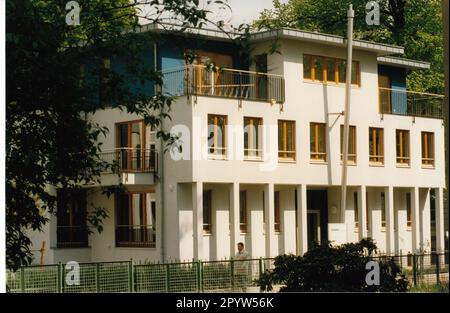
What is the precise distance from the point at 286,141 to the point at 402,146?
869 mm

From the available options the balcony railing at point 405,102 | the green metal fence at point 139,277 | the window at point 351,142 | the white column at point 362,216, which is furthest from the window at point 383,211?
the green metal fence at point 139,277

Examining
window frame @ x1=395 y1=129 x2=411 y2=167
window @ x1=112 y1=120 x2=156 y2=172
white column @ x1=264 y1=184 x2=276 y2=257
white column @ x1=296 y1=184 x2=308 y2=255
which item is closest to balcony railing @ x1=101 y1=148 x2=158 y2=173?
window @ x1=112 y1=120 x2=156 y2=172

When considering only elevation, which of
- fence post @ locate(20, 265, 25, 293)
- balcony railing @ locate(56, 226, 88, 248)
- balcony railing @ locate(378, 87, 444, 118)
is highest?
balcony railing @ locate(378, 87, 444, 118)

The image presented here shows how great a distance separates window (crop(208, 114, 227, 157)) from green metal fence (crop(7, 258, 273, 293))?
895 millimetres

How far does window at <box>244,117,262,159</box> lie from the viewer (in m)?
7.95

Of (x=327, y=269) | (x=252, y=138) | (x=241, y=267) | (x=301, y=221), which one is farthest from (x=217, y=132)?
(x=327, y=269)

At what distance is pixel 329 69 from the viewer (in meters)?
7.83

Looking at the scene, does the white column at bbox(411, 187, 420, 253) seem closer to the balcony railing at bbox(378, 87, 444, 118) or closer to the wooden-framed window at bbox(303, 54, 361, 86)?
the balcony railing at bbox(378, 87, 444, 118)

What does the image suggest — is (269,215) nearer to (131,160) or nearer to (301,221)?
(301,221)

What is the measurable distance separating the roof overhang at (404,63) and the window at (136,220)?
198 centimetres

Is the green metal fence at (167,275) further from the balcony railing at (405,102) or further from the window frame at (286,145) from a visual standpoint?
the balcony railing at (405,102)

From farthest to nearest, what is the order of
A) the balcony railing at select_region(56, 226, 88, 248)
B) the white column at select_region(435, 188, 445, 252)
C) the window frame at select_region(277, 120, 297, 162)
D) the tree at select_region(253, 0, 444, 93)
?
the balcony railing at select_region(56, 226, 88, 248) < the window frame at select_region(277, 120, 297, 162) < the tree at select_region(253, 0, 444, 93) < the white column at select_region(435, 188, 445, 252)

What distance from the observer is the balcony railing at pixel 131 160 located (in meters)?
8.03
